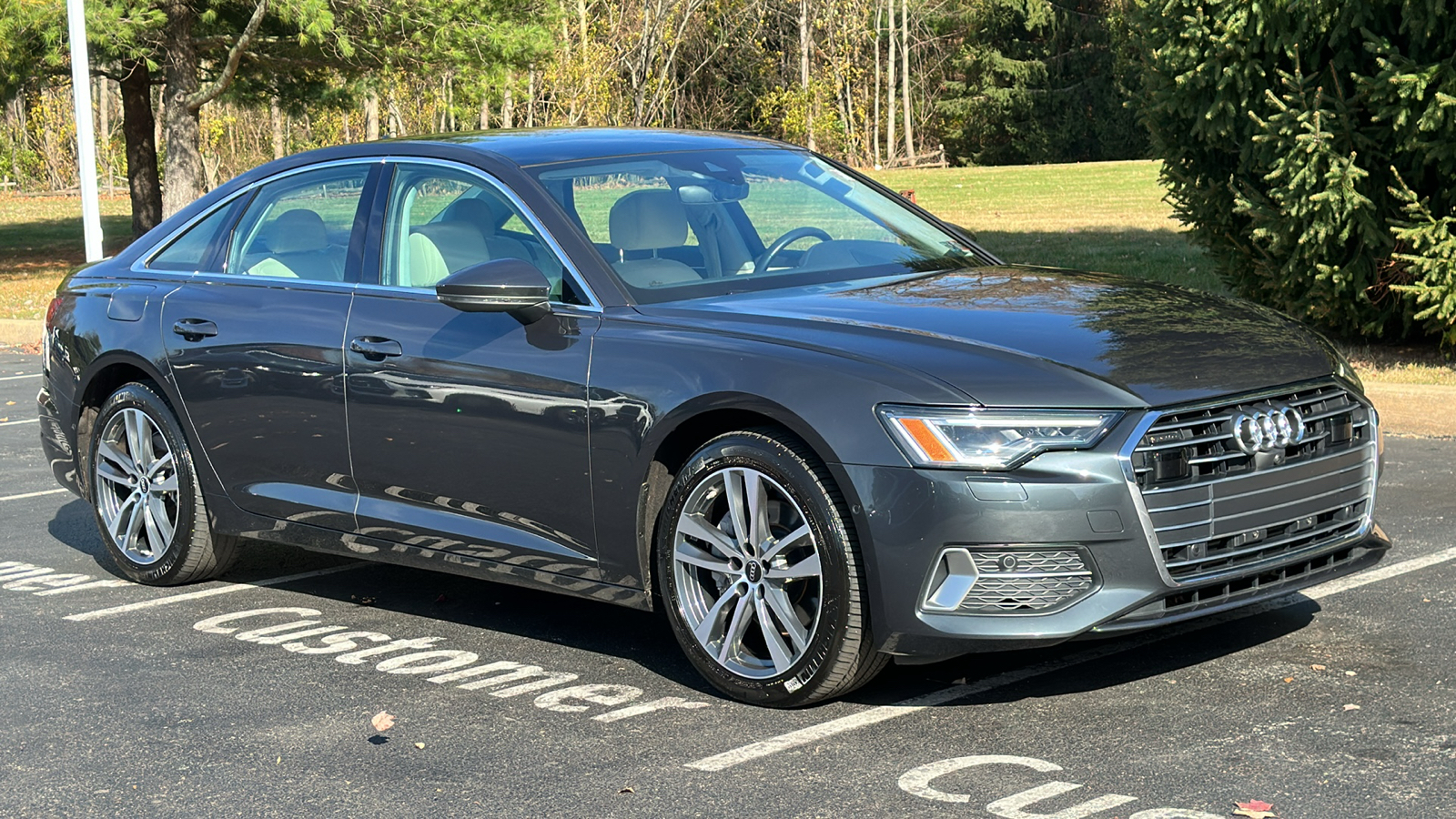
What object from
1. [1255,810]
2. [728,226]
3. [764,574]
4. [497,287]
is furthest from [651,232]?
[1255,810]

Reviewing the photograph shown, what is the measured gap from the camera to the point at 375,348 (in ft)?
19.7

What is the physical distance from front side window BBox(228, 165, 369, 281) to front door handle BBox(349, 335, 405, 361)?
0.38 m

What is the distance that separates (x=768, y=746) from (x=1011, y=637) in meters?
0.72

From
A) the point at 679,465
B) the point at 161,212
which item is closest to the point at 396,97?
the point at 161,212

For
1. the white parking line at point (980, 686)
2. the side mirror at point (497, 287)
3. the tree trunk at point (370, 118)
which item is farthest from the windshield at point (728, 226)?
the tree trunk at point (370, 118)

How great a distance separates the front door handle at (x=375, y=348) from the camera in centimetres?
596

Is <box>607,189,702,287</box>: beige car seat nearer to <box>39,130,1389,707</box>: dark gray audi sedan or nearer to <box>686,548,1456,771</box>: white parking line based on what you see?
<box>39,130,1389,707</box>: dark gray audi sedan

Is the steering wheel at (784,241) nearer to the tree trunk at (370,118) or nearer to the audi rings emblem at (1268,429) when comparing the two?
the audi rings emblem at (1268,429)

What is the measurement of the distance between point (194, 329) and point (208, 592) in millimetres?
1097

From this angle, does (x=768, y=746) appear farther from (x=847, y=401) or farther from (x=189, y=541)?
(x=189, y=541)

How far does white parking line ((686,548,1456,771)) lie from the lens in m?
4.78

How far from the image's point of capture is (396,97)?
42188 mm

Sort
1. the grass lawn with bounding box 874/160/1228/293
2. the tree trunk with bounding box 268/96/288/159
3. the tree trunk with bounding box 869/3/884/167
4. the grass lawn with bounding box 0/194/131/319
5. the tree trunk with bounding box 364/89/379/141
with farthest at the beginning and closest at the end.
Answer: the tree trunk with bounding box 869/3/884/167, the tree trunk with bounding box 268/96/288/159, the tree trunk with bounding box 364/89/379/141, the grass lawn with bounding box 0/194/131/319, the grass lawn with bounding box 874/160/1228/293

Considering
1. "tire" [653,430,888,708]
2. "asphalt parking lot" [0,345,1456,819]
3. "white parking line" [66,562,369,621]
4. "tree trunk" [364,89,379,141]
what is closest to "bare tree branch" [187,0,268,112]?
"white parking line" [66,562,369,621]
